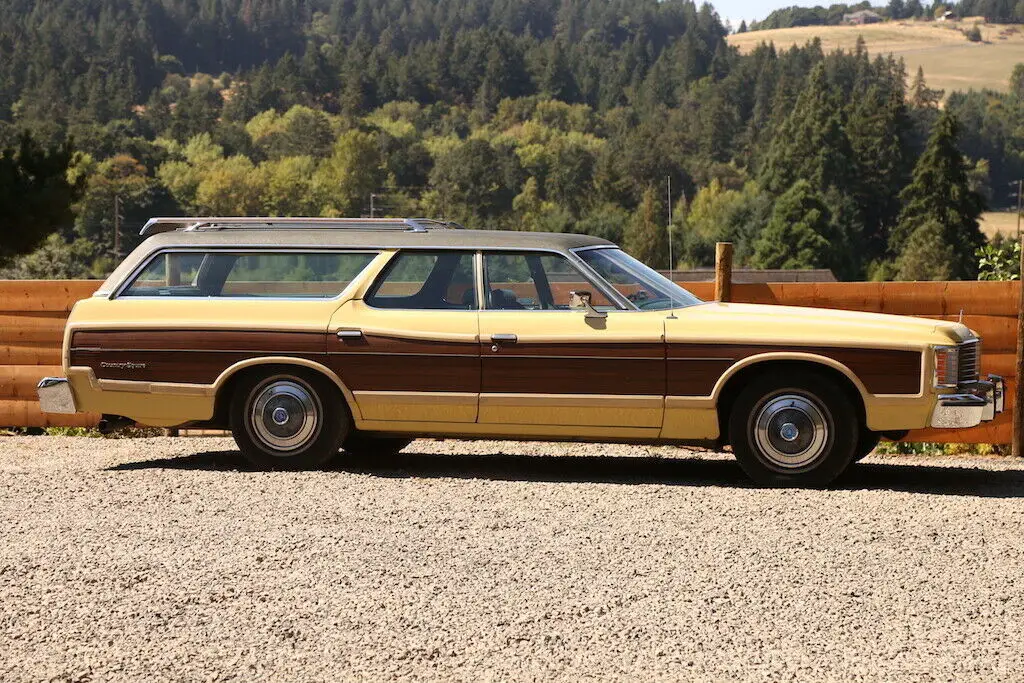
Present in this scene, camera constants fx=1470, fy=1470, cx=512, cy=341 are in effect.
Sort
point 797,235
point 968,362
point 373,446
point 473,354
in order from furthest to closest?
point 797,235 → point 373,446 → point 473,354 → point 968,362

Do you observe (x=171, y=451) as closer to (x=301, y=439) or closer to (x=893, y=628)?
(x=301, y=439)

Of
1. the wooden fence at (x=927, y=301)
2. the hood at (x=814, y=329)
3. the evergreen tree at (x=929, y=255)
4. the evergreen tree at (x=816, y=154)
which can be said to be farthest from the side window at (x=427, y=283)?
the evergreen tree at (x=816, y=154)

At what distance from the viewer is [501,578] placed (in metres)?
6.52

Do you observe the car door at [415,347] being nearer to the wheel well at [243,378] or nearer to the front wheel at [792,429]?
the wheel well at [243,378]

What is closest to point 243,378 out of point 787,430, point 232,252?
point 232,252

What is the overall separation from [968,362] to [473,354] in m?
2.99

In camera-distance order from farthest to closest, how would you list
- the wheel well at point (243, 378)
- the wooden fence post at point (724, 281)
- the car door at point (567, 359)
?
the wooden fence post at point (724, 281) < the wheel well at point (243, 378) < the car door at point (567, 359)

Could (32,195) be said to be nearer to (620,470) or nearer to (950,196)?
(620,470)

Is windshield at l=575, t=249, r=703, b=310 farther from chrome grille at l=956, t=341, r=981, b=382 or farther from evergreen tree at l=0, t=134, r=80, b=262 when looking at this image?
evergreen tree at l=0, t=134, r=80, b=262

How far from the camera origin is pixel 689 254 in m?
143

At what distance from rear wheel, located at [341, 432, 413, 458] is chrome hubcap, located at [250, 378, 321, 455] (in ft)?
2.23

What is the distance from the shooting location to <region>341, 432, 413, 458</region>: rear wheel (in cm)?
1017

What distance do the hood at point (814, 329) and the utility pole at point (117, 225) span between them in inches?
5681

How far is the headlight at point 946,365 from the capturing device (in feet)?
28.1
